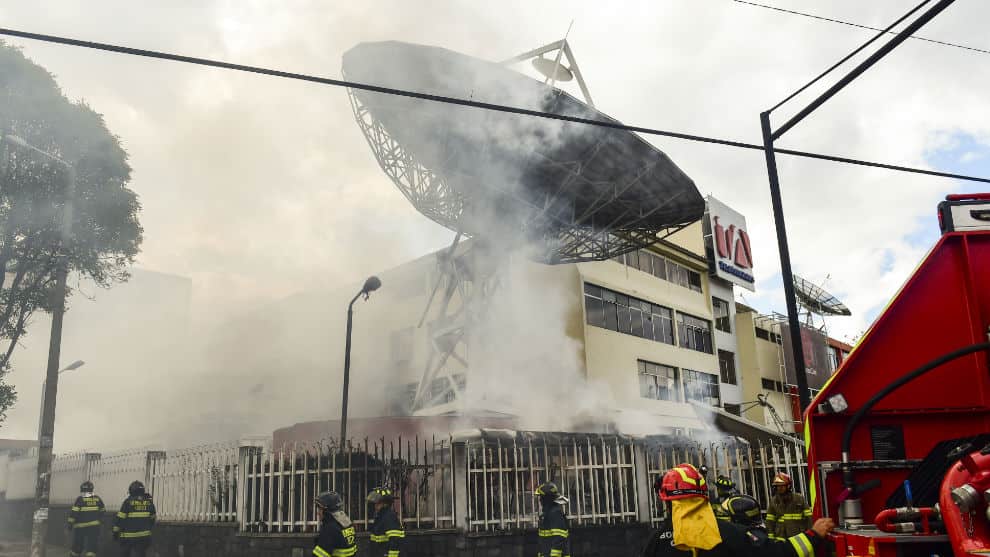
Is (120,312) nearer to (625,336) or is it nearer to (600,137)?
(625,336)

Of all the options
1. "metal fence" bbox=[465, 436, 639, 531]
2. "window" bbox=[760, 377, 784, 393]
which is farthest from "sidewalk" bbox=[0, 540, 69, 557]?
"window" bbox=[760, 377, 784, 393]

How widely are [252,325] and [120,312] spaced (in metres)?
17.2

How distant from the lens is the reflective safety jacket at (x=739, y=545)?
3494 millimetres

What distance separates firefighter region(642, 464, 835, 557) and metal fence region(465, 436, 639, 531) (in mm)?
6718

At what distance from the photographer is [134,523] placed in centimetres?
1090

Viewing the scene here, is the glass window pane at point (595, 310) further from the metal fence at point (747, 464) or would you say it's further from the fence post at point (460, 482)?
the fence post at point (460, 482)

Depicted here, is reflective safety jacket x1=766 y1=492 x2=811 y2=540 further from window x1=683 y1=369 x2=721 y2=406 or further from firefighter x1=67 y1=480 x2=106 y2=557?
window x1=683 y1=369 x2=721 y2=406

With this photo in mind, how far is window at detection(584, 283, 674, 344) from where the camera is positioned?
1081 inches

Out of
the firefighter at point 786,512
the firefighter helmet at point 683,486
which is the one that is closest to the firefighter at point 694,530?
the firefighter helmet at point 683,486

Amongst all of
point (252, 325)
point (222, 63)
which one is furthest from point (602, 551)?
point (252, 325)

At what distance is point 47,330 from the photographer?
139 feet

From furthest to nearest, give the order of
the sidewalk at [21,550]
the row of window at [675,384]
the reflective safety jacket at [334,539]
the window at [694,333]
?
1. the window at [694,333]
2. the row of window at [675,384]
3. the sidewalk at [21,550]
4. the reflective safety jacket at [334,539]

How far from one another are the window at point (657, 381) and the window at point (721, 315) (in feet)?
23.8

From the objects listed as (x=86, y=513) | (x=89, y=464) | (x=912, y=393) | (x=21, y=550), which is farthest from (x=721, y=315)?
(x=912, y=393)
